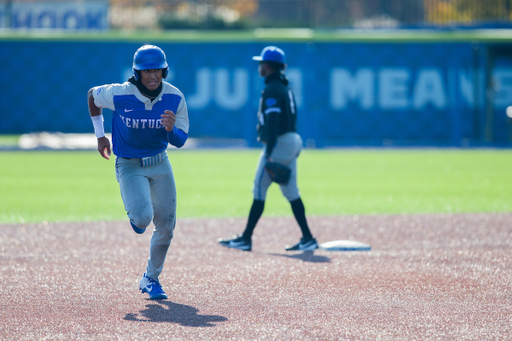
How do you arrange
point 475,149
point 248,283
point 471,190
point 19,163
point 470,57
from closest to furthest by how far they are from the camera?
point 248,283, point 471,190, point 19,163, point 475,149, point 470,57

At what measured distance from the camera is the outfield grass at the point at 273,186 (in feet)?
34.8

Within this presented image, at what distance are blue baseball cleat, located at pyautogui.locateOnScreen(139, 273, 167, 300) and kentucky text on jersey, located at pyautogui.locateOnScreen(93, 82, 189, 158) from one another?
106 cm

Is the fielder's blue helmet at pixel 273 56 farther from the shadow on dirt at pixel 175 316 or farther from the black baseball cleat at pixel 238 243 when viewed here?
the shadow on dirt at pixel 175 316

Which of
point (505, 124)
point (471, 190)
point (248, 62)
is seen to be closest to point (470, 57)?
point (505, 124)

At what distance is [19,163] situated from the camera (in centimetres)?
1711

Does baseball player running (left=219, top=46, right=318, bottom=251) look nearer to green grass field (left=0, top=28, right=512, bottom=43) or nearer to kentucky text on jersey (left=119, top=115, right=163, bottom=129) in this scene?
kentucky text on jersey (left=119, top=115, right=163, bottom=129)

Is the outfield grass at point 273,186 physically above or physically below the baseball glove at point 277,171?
below

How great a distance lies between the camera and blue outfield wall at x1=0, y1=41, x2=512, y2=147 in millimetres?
23719

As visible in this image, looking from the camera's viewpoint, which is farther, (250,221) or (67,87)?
(67,87)

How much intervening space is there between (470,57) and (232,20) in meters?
13.5

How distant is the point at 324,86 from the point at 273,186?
11077mm

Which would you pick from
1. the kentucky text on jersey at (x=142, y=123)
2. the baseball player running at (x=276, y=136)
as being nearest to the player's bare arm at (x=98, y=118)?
the kentucky text on jersey at (x=142, y=123)

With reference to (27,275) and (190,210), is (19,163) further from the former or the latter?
(27,275)

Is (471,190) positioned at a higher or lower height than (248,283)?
lower
